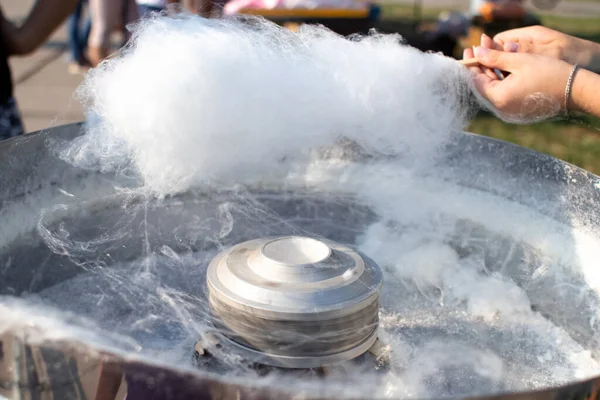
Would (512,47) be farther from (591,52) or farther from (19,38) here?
(19,38)

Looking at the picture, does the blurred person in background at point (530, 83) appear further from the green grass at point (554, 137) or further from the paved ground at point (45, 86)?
the paved ground at point (45, 86)

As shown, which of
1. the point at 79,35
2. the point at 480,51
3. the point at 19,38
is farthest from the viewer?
the point at 79,35

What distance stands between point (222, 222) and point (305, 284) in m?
0.59

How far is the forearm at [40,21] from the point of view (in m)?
2.38

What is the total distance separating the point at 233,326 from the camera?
122 centimetres

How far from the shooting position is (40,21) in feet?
7.89

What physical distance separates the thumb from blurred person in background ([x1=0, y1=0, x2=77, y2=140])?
1619 mm

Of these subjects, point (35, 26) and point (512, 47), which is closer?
point (512, 47)

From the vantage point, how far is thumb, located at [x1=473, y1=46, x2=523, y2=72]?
1.52 metres

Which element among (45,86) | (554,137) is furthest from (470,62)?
(45,86)

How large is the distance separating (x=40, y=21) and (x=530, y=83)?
5.94 ft

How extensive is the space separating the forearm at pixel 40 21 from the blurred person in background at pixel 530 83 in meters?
1.59

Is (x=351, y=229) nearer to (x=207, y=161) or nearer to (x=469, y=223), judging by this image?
(x=469, y=223)

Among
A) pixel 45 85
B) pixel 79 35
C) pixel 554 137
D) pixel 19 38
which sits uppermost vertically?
pixel 19 38
